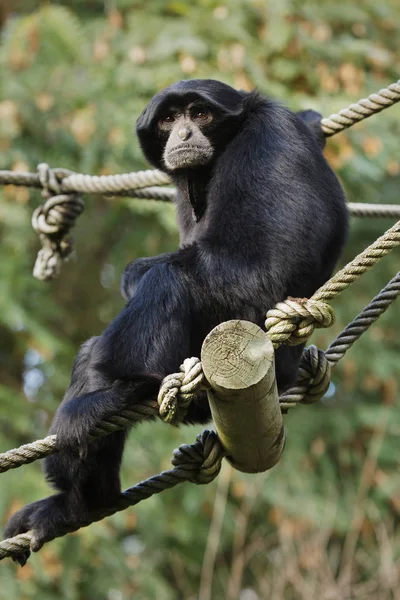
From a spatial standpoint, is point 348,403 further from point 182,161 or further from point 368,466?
point 182,161

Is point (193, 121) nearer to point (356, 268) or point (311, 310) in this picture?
point (356, 268)

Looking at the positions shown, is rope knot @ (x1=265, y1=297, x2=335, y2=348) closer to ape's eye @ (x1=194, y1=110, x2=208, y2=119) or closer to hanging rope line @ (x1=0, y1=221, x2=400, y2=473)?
hanging rope line @ (x1=0, y1=221, x2=400, y2=473)

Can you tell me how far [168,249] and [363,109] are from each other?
19.2 feet

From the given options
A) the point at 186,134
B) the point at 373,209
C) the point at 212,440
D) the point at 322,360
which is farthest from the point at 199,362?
the point at 373,209

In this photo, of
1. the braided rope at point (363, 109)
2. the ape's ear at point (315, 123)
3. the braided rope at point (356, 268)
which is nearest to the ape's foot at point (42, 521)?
the braided rope at point (356, 268)

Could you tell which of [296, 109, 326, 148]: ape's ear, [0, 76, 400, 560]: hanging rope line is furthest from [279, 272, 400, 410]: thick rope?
[296, 109, 326, 148]: ape's ear

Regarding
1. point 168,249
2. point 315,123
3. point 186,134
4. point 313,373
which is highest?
point 186,134

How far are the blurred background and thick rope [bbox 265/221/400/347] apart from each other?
17.3ft

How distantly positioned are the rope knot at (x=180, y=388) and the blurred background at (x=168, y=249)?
497 cm

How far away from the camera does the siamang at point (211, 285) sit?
3.80m

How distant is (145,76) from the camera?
9164 mm

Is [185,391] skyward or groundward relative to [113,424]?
skyward

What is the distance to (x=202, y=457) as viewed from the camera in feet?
12.2

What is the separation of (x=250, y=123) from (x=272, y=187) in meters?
0.54
